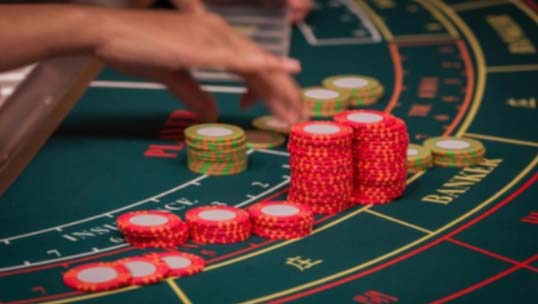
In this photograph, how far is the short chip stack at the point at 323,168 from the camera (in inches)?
178

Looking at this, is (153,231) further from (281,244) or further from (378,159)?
(378,159)

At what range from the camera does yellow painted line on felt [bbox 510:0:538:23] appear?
285 inches

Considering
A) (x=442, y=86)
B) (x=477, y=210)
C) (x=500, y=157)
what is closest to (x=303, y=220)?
(x=477, y=210)

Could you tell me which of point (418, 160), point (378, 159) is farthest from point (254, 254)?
point (418, 160)

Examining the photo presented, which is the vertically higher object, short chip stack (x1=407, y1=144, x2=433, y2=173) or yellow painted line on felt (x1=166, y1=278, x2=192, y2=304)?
short chip stack (x1=407, y1=144, x2=433, y2=173)

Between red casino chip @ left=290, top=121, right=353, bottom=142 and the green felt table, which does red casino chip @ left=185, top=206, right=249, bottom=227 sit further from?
red casino chip @ left=290, top=121, right=353, bottom=142

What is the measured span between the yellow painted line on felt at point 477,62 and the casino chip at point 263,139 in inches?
32.2

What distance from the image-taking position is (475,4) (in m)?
7.55

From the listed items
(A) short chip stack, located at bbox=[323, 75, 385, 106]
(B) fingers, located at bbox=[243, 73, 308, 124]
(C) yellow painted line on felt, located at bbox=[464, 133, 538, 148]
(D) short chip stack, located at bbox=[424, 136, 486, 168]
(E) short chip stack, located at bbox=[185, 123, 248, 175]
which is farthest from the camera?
(A) short chip stack, located at bbox=[323, 75, 385, 106]

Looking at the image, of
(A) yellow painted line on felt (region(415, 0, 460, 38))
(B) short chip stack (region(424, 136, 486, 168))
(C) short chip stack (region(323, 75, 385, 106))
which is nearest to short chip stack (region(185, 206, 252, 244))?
(B) short chip stack (region(424, 136, 486, 168))

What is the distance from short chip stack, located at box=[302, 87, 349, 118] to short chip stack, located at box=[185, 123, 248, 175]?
31.6 inches

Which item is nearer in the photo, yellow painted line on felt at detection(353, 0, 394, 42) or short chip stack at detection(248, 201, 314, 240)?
short chip stack at detection(248, 201, 314, 240)

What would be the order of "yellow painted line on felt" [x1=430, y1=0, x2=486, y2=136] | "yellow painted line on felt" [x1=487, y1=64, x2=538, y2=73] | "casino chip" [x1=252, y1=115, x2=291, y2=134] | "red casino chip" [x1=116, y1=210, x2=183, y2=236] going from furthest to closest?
"yellow painted line on felt" [x1=487, y1=64, x2=538, y2=73], "yellow painted line on felt" [x1=430, y1=0, x2=486, y2=136], "casino chip" [x1=252, y1=115, x2=291, y2=134], "red casino chip" [x1=116, y1=210, x2=183, y2=236]

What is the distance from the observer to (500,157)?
5.21 meters
